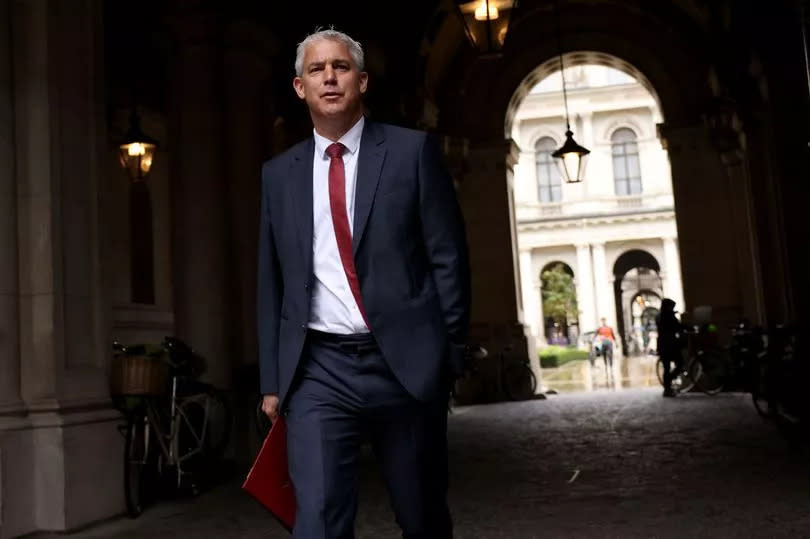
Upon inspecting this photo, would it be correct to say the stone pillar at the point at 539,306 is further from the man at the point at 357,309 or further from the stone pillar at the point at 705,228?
the man at the point at 357,309

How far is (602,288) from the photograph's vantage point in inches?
2274

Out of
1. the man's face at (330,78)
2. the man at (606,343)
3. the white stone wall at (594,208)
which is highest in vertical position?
the white stone wall at (594,208)

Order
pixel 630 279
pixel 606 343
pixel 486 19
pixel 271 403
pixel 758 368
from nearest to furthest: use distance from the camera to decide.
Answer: pixel 271 403
pixel 486 19
pixel 758 368
pixel 606 343
pixel 630 279

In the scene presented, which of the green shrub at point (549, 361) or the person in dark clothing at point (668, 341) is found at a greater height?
the person in dark clothing at point (668, 341)

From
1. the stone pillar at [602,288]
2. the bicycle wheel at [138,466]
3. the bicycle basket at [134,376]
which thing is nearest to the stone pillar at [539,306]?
the stone pillar at [602,288]

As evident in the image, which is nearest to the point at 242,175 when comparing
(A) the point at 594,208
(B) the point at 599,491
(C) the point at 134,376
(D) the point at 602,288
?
(C) the point at 134,376

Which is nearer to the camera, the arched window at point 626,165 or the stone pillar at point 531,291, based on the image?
the stone pillar at point 531,291

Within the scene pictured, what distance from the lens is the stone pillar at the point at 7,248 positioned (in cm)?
612

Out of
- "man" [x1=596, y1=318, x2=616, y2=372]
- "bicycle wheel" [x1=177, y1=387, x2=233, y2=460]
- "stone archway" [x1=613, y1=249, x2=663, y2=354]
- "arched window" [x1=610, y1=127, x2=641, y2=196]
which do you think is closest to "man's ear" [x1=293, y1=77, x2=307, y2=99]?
"bicycle wheel" [x1=177, y1=387, x2=233, y2=460]

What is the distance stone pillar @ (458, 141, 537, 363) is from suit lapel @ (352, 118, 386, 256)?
16120 millimetres

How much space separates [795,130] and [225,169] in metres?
7.81

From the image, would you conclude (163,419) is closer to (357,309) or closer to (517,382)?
(357,309)

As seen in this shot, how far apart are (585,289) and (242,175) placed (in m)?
49.2

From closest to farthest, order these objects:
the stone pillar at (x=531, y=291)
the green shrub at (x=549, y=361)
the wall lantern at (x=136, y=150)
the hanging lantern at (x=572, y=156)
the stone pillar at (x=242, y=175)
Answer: the stone pillar at (x=242, y=175) < the wall lantern at (x=136, y=150) < the hanging lantern at (x=572, y=156) < the green shrub at (x=549, y=361) < the stone pillar at (x=531, y=291)
